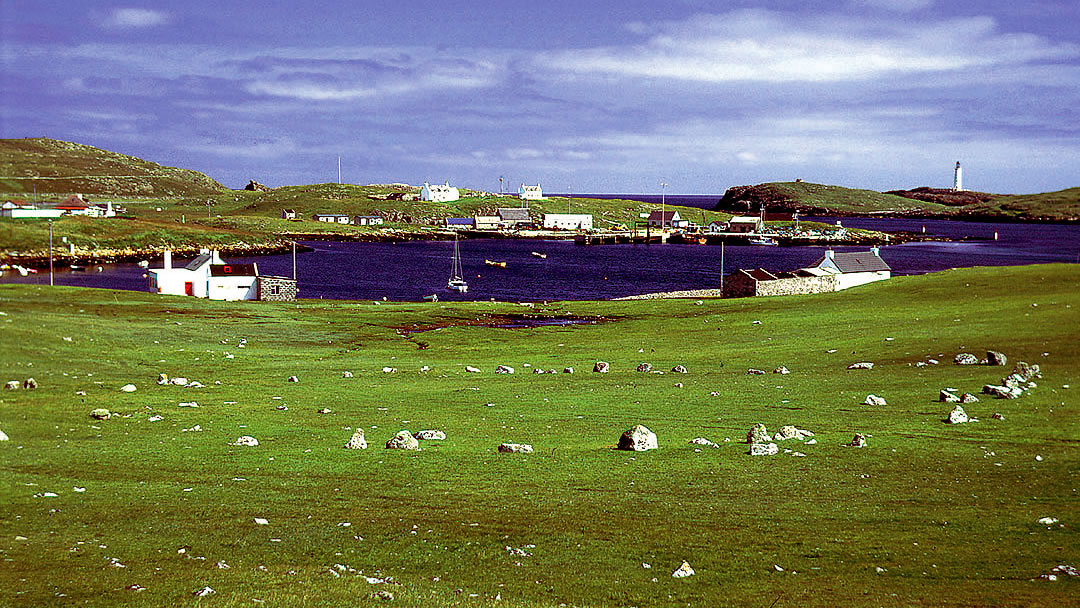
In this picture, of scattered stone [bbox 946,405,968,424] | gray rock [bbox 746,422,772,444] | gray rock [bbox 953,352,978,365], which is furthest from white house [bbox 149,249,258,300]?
scattered stone [bbox 946,405,968,424]

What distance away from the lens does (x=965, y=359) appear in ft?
133

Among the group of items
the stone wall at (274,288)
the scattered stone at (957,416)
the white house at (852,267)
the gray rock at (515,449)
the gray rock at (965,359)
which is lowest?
the stone wall at (274,288)

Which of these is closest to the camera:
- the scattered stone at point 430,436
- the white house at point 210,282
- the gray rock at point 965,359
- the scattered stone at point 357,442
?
the scattered stone at point 357,442

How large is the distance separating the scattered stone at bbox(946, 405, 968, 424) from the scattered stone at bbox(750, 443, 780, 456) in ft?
24.8

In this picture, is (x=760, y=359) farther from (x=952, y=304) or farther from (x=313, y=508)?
(x=313, y=508)

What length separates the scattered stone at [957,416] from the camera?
93.8ft

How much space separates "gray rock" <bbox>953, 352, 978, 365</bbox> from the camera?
40.0 metres

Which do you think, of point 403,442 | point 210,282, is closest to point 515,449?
point 403,442

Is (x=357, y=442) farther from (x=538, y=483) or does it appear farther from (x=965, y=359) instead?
(x=965, y=359)

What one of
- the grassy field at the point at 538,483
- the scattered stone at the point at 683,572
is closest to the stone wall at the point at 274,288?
the grassy field at the point at 538,483

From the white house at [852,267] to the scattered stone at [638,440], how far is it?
8043cm

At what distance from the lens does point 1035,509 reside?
777 inches

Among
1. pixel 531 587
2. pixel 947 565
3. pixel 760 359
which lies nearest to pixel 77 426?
pixel 531 587

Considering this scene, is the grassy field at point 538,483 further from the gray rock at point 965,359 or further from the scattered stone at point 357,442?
the gray rock at point 965,359
